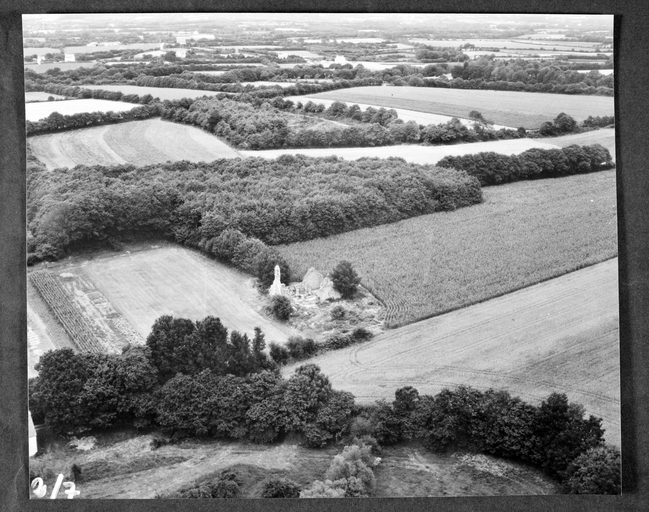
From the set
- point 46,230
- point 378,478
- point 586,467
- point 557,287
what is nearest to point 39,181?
point 46,230

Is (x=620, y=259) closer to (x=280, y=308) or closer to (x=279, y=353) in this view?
(x=280, y=308)

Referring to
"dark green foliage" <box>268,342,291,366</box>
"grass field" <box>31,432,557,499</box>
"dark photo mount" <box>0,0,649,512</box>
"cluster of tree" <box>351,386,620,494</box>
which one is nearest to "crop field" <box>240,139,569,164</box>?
"dark photo mount" <box>0,0,649,512</box>

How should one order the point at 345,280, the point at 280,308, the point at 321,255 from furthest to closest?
the point at 321,255, the point at 345,280, the point at 280,308

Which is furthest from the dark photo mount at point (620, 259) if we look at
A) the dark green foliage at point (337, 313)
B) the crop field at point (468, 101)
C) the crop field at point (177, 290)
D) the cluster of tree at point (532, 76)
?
the dark green foliage at point (337, 313)

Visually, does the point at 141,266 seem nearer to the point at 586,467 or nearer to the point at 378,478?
the point at 378,478

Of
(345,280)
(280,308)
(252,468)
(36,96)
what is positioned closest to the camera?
(252,468)

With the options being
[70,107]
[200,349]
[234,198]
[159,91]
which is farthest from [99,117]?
[200,349]

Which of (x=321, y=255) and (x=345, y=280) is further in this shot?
(x=321, y=255)
